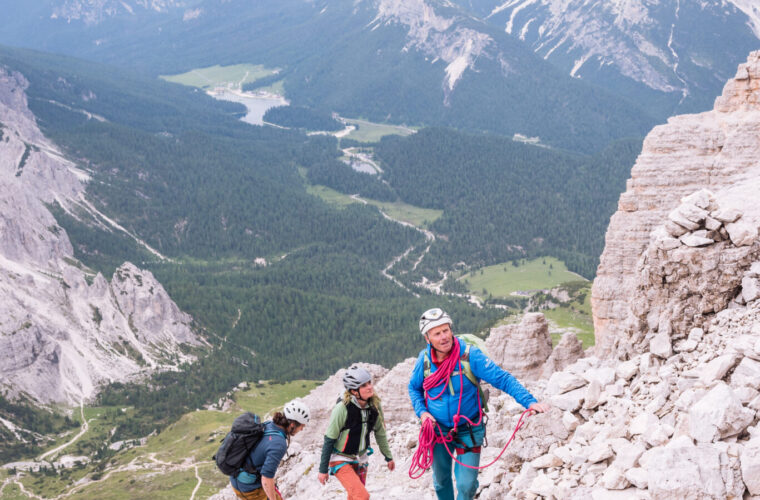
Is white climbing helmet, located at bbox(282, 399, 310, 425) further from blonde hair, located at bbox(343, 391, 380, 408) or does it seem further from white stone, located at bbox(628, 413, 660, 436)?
white stone, located at bbox(628, 413, 660, 436)

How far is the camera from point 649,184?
47625mm

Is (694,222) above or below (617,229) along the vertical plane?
above

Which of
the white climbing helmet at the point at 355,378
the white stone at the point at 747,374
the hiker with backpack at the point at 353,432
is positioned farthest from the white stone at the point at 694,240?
the white climbing helmet at the point at 355,378

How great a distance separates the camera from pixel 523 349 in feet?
172

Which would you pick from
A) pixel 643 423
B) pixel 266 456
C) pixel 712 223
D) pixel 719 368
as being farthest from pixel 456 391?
pixel 712 223

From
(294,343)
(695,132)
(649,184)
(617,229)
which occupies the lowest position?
(294,343)

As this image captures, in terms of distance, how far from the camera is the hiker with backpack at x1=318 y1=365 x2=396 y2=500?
2019 centimetres

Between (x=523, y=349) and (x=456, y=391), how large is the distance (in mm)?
35162

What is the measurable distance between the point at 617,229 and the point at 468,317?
475 ft

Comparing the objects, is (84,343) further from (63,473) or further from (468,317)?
(468,317)

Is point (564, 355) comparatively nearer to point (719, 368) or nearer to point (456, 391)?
point (719, 368)

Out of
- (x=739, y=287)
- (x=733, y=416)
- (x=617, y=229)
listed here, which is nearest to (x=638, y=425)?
(x=733, y=416)

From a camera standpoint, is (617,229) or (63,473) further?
(63,473)

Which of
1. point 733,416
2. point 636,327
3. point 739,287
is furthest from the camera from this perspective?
point 636,327
